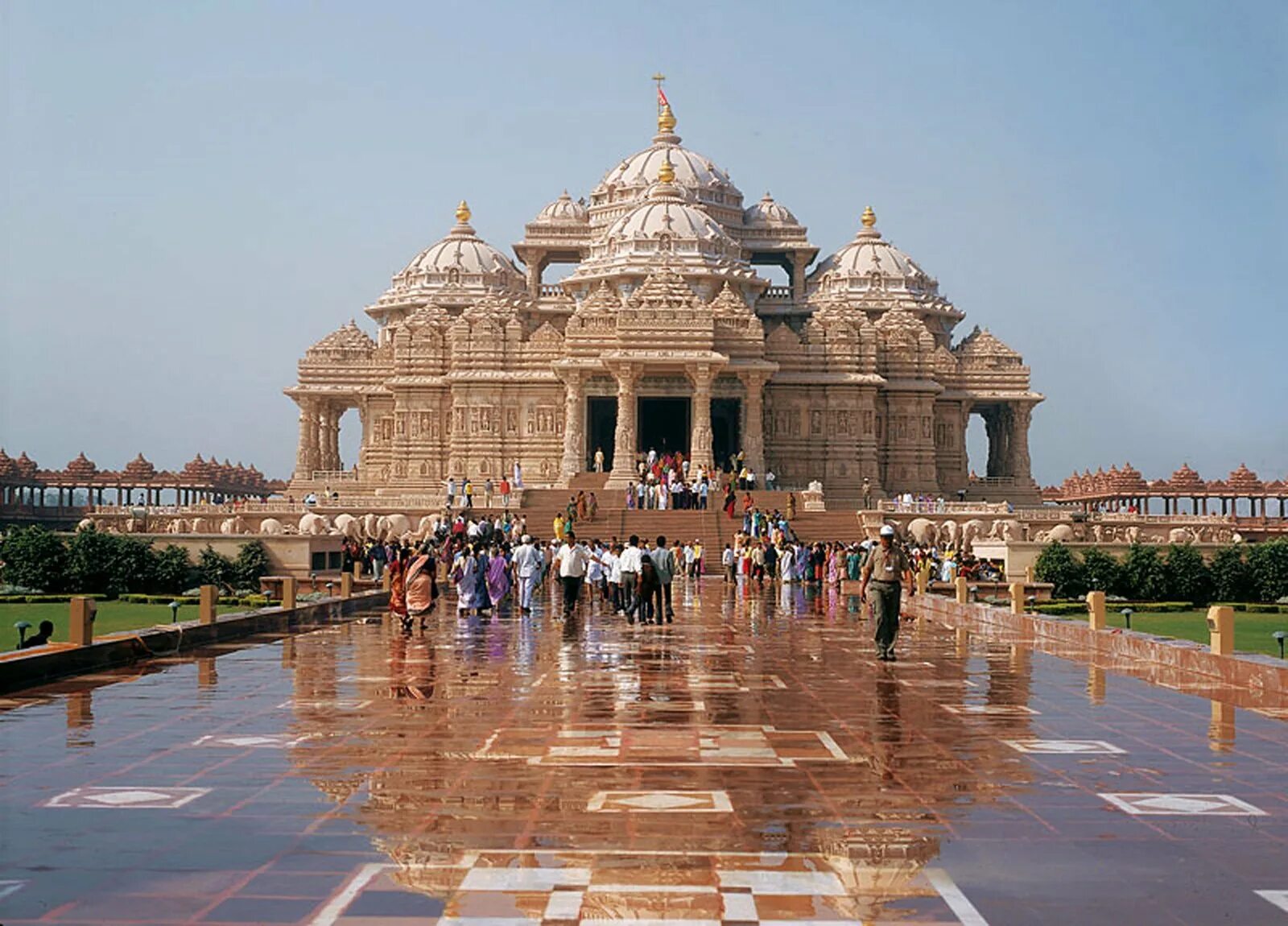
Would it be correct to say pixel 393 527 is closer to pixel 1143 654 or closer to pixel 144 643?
pixel 144 643

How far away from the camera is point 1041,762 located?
35.1 feet

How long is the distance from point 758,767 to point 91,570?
25852 millimetres

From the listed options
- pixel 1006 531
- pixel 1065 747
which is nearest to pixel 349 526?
pixel 1006 531

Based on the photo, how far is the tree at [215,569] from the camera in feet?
115

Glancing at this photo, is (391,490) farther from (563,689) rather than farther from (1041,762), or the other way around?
(1041,762)

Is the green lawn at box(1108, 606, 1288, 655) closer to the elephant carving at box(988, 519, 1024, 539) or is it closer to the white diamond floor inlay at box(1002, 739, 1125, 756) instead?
the white diamond floor inlay at box(1002, 739, 1125, 756)

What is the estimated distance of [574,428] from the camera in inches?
2461

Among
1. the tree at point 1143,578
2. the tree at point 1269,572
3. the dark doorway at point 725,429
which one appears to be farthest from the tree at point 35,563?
the dark doorway at point 725,429

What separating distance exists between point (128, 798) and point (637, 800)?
2849mm

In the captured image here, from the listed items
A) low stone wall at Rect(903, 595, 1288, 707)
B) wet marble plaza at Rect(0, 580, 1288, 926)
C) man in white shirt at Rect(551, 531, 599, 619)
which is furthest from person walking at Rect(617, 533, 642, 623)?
wet marble plaza at Rect(0, 580, 1288, 926)

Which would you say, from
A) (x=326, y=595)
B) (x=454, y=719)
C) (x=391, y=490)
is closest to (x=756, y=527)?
(x=326, y=595)

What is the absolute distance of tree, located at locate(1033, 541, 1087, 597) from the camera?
114 feet

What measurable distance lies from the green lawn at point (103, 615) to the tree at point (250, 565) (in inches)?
160

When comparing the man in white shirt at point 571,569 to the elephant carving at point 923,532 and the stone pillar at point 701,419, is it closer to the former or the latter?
the elephant carving at point 923,532
